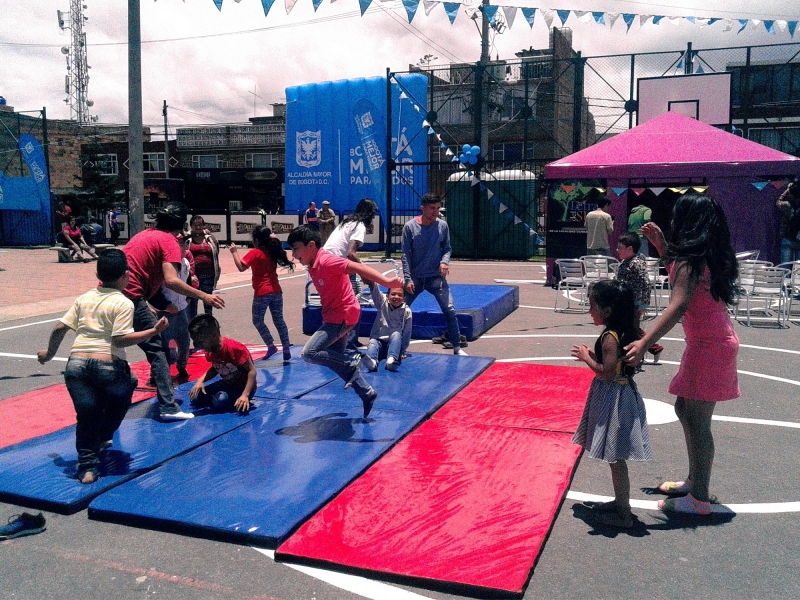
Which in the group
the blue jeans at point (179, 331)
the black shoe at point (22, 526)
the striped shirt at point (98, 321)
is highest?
the striped shirt at point (98, 321)

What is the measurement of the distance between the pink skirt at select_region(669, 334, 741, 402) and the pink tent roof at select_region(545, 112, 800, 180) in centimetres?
988

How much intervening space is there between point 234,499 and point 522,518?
163cm

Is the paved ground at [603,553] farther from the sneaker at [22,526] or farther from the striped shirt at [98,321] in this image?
the striped shirt at [98,321]

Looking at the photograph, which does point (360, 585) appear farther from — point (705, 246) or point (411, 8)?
point (411, 8)

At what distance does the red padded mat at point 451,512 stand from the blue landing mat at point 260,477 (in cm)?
15

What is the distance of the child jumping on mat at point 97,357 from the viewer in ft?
14.7

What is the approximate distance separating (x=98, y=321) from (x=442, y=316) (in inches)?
233

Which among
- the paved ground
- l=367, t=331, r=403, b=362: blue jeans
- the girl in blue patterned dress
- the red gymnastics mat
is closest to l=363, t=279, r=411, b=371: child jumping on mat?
l=367, t=331, r=403, b=362: blue jeans

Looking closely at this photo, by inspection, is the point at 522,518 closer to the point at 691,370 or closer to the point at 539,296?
the point at 691,370

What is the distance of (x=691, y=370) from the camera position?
4.11 metres

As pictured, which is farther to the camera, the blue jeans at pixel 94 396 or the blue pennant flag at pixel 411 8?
the blue pennant flag at pixel 411 8

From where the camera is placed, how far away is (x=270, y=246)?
801 centimetres

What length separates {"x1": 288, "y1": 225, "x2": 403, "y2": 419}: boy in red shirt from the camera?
5719 mm

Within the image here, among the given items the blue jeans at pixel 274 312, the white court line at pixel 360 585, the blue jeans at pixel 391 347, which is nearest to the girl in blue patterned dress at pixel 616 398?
the white court line at pixel 360 585
